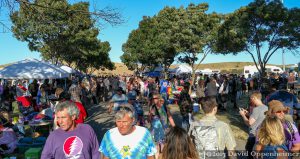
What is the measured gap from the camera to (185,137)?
2820 mm

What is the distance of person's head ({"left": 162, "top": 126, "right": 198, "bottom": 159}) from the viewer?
2.75m

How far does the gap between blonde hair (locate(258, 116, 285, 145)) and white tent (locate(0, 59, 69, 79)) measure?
1053 cm

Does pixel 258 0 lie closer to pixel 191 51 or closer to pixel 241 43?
pixel 241 43

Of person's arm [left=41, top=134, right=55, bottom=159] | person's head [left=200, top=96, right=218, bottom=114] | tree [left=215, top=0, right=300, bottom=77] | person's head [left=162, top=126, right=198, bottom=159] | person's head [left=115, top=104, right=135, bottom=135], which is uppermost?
tree [left=215, top=0, right=300, bottom=77]

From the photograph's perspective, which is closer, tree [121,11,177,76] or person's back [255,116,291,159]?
person's back [255,116,291,159]

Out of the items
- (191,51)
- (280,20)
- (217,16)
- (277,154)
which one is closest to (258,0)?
(280,20)

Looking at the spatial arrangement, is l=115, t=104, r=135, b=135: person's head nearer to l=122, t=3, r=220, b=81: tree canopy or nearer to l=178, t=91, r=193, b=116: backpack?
l=178, t=91, r=193, b=116: backpack

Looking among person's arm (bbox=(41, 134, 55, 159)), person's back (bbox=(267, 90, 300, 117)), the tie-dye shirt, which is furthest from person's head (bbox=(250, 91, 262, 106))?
person's arm (bbox=(41, 134, 55, 159))

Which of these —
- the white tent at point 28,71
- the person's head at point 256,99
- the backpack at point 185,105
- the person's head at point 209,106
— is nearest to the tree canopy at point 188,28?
the white tent at point 28,71

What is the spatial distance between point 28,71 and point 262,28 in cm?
1747

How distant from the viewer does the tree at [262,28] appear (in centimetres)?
2145

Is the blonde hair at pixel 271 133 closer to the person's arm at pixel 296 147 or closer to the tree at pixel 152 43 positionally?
the person's arm at pixel 296 147

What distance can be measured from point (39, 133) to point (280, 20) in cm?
1949

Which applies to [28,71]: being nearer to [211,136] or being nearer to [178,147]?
[211,136]
